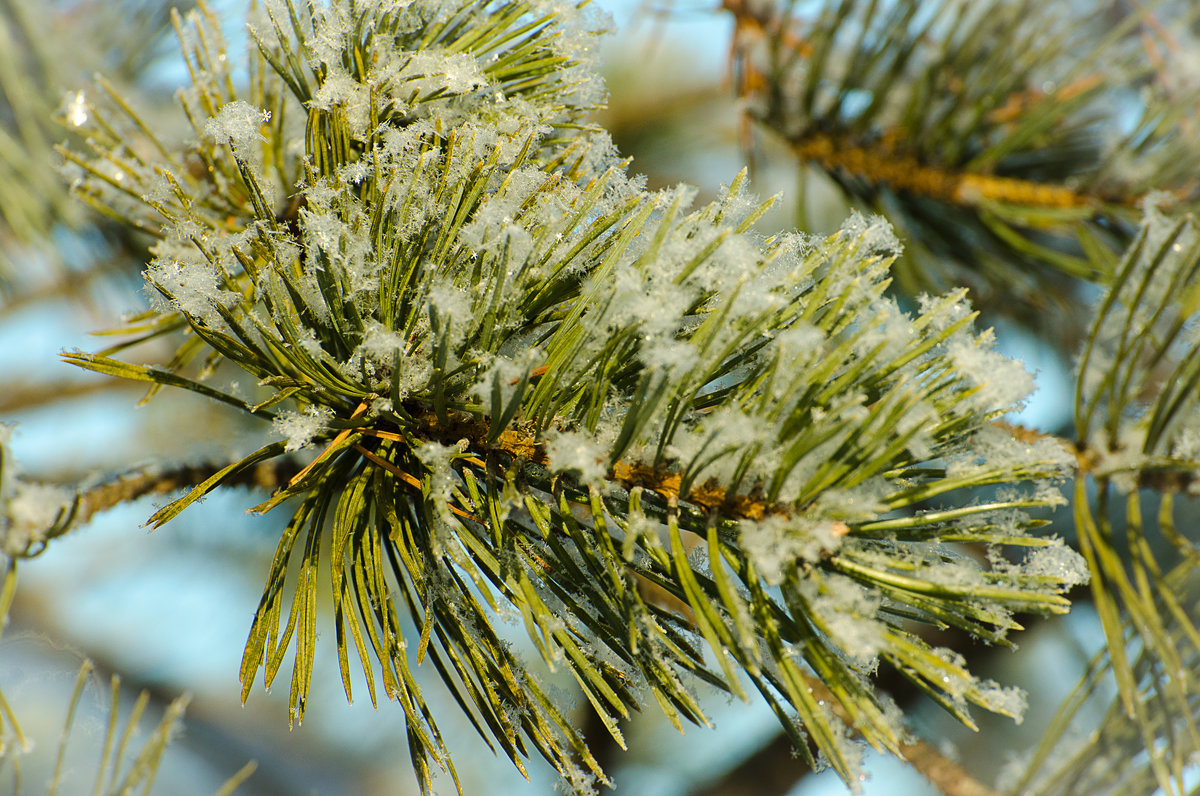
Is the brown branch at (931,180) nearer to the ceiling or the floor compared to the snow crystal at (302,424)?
nearer to the ceiling

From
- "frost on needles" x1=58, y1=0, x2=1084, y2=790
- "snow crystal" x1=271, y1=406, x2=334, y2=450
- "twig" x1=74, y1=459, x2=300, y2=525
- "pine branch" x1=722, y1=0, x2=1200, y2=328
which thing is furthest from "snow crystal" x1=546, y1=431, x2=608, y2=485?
"pine branch" x1=722, y1=0, x2=1200, y2=328

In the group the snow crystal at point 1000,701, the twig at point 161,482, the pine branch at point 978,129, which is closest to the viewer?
the snow crystal at point 1000,701

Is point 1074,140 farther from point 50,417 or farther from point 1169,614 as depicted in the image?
point 50,417

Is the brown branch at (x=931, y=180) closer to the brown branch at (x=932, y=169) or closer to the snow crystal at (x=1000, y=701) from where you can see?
the brown branch at (x=932, y=169)

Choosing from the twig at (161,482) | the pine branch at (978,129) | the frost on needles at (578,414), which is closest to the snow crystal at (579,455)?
the frost on needles at (578,414)

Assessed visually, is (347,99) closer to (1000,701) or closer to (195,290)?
(195,290)

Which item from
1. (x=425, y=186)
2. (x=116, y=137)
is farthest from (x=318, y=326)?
(x=116, y=137)

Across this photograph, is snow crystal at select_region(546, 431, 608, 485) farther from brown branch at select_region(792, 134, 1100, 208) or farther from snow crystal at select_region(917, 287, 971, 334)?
brown branch at select_region(792, 134, 1100, 208)

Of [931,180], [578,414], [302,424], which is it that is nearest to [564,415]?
[578,414]
